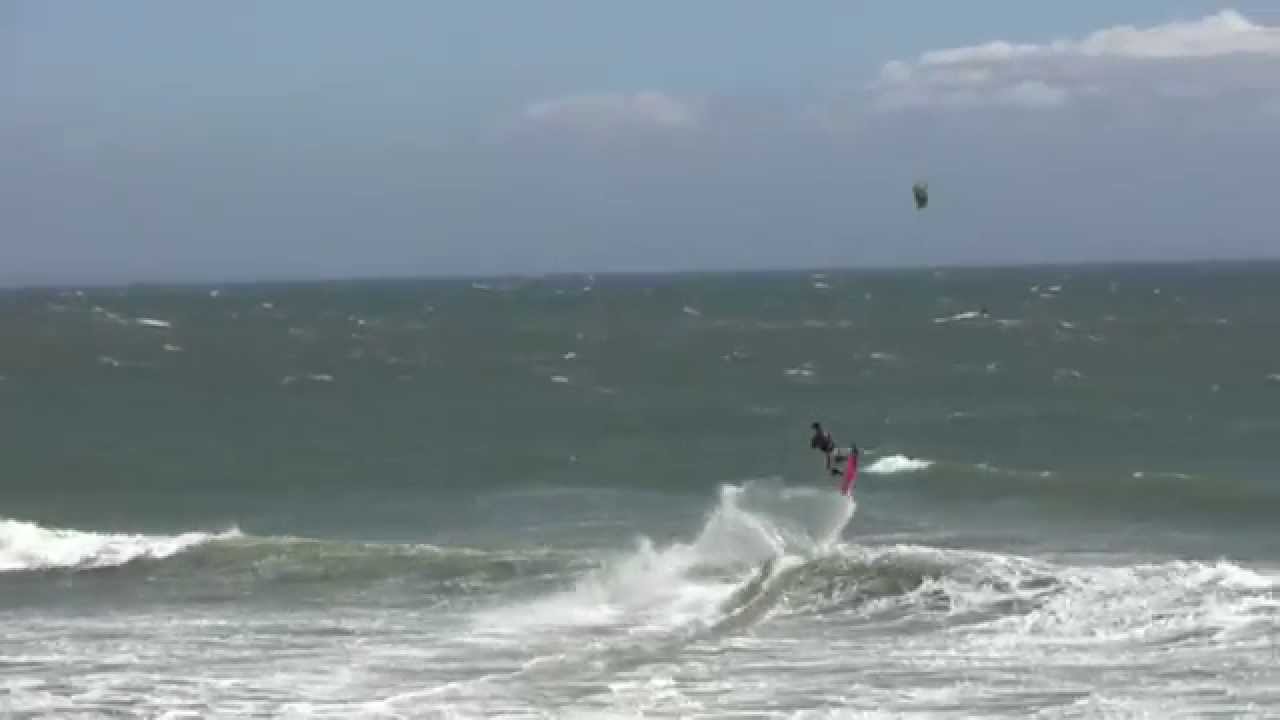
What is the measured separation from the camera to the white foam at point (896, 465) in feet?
151

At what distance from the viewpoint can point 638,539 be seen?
35.9 m

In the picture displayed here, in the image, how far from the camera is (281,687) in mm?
22891

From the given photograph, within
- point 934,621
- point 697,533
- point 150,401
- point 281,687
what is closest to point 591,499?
point 697,533

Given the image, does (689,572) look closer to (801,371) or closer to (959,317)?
(801,371)

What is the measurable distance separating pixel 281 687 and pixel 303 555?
11542 millimetres

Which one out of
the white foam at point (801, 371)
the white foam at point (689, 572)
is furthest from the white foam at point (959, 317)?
the white foam at point (689, 572)

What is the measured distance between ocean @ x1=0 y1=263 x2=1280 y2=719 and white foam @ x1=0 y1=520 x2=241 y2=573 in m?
0.15

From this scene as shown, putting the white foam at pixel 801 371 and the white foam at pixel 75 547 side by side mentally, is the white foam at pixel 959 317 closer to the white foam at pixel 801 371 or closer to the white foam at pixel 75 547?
the white foam at pixel 801 371

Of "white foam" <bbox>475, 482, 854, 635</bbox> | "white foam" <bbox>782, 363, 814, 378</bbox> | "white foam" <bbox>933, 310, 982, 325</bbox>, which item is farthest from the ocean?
"white foam" <bbox>933, 310, 982, 325</bbox>

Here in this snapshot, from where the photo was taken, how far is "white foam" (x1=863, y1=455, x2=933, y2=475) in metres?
46.1

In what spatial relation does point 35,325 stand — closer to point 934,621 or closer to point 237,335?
point 237,335

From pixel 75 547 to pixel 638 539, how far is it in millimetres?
10909

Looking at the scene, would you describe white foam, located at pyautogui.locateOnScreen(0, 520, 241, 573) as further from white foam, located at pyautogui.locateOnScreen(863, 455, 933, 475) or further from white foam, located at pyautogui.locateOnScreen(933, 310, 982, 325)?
white foam, located at pyautogui.locateOnScreen(933, 310, 982, 325)

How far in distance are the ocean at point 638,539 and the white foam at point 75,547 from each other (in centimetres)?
15
